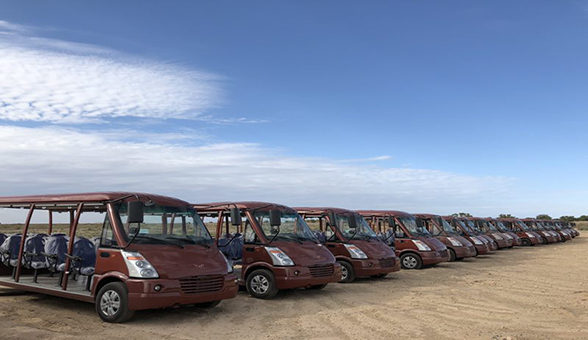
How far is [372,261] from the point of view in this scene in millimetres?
13109

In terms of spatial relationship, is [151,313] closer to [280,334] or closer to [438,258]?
[280,334]

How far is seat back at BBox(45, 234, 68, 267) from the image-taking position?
9984mm

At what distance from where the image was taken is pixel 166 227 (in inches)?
345

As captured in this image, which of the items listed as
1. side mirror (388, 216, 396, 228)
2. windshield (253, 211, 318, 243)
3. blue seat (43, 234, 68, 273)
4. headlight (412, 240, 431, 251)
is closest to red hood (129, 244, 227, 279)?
windshield (253, 211, 318, 243)

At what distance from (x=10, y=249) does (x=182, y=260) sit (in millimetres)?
4875

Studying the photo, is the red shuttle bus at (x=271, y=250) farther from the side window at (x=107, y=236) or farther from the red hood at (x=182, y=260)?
the side window at (x=107, y=236)

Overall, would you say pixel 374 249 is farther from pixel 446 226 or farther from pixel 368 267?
pixel 446 226

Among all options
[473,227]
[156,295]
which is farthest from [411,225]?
[156,295]

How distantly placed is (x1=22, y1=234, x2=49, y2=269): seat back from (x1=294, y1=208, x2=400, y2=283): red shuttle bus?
20.9 ft

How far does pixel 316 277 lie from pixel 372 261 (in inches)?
116

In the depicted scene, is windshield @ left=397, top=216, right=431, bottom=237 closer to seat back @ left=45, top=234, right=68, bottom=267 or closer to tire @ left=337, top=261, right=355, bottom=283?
tire @ left=337, top=261, right=355, bottom=283

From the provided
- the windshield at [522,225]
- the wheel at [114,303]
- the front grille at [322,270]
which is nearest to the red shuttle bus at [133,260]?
the wheel at [114,303]

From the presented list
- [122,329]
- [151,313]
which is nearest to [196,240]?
[151,313]

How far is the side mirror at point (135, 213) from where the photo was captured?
7672mm
